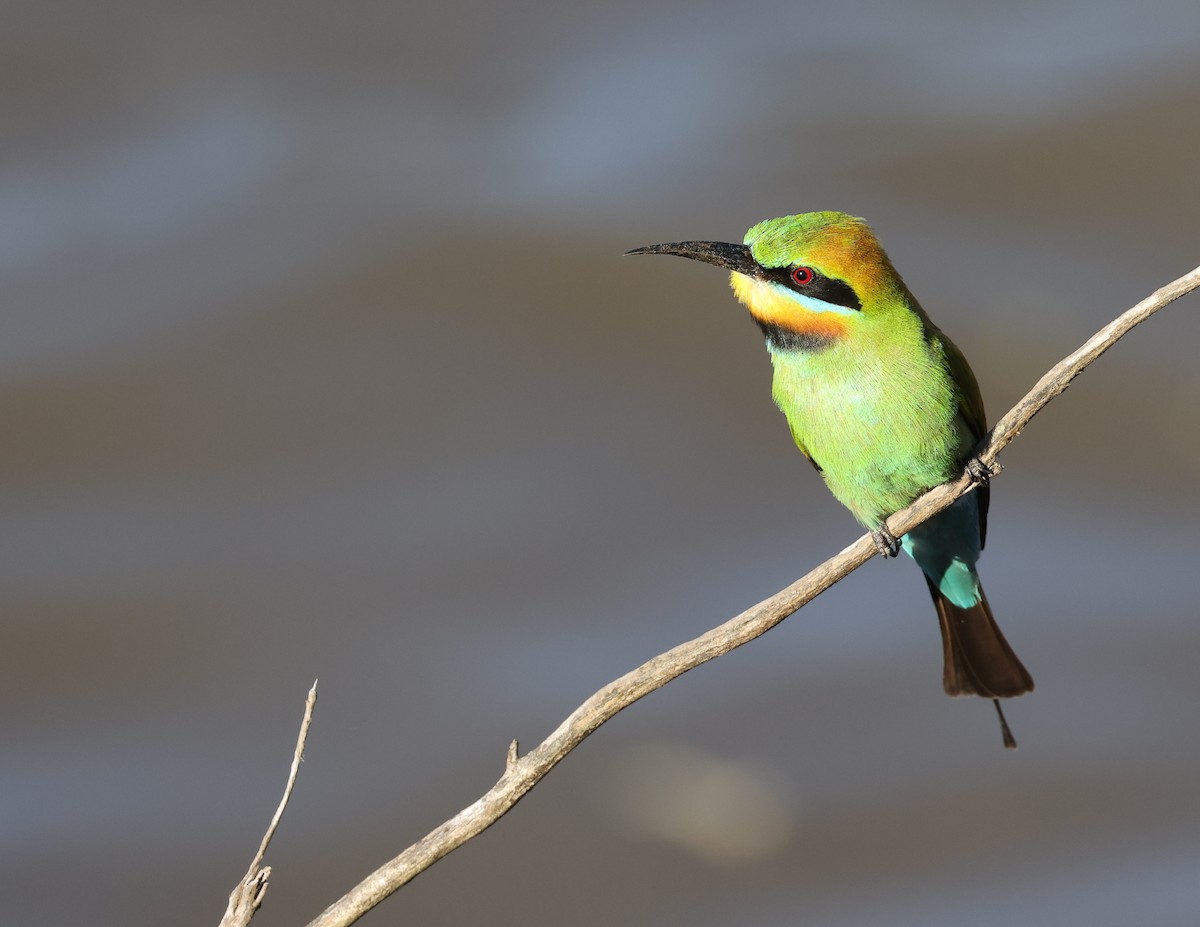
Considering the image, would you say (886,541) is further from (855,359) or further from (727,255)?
(727,255)

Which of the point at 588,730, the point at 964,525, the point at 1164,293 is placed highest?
the point at 964,525

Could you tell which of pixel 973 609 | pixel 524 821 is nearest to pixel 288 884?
pixel 524 821

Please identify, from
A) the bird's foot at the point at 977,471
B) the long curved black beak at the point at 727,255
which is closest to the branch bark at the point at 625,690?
the bird's foot at the point at 977,471

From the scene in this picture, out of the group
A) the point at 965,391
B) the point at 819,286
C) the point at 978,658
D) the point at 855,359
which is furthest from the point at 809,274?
the point at 978,658

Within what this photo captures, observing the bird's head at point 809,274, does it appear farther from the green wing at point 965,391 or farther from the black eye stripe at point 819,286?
the green wing at point 965,391

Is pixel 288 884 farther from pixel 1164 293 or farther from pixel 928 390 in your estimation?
pixel 1164 293

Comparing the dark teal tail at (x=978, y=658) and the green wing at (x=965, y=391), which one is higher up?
the green wing at (x=965, y=391)
